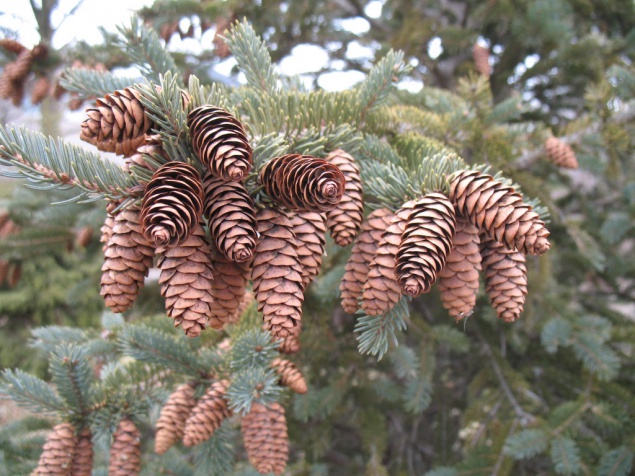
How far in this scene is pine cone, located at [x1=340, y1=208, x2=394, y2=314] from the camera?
0.75m

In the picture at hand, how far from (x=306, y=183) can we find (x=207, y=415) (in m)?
0.59

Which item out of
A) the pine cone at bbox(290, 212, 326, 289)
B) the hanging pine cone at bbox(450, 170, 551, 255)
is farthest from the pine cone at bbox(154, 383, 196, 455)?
the hanging pine cone at bbox(450, 170, 551, 255)

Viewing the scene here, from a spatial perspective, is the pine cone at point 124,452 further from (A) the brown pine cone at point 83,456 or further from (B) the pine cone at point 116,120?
(B) the pine cone at point 116,120

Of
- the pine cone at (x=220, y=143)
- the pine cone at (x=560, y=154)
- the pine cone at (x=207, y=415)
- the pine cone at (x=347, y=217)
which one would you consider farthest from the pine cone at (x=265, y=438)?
the pine cone at (x=560, y=154)

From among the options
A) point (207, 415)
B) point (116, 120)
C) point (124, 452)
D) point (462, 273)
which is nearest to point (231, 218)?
point (116, 120)

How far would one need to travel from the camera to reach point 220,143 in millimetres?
583

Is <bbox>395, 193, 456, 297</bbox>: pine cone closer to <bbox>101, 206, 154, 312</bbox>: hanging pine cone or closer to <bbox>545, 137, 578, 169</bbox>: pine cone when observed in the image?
<bbox>101, 206, 154, 312</bbox>: hanging pine cone

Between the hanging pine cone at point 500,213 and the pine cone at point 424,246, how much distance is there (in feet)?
0.11

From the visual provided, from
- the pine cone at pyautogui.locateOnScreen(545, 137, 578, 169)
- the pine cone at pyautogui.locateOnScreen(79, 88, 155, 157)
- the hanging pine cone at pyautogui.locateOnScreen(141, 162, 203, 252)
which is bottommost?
the hanging pine cone at pyautogui.locateOnScreen(141, 162, 203, 252)

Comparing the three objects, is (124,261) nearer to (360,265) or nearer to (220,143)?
(220,143)

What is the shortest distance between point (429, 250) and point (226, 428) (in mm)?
752

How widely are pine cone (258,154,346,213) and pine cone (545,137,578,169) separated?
1.07m

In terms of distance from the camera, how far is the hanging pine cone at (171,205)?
1.75 ft

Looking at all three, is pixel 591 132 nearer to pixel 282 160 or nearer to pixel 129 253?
pixel 282 160
